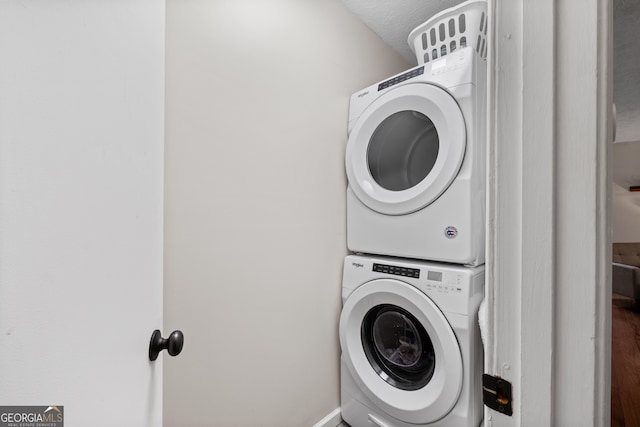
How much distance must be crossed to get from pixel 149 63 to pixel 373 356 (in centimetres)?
133

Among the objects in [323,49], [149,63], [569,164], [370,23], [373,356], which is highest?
[370,23]

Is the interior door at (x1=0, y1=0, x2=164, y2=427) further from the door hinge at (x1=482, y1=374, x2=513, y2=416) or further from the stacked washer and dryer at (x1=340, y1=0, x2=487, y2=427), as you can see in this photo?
the stacked washer and dryer at (x1=340, y1=0, x2=487, y2=427)

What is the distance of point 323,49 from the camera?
130cm

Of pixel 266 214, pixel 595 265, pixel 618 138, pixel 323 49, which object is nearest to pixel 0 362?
pixel 595 265

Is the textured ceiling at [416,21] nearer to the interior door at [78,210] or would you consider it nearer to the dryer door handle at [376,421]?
the interior door at [78,210]

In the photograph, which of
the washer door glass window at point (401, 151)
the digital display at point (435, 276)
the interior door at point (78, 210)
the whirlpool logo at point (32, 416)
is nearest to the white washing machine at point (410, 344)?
the digital display at point (435, 276)

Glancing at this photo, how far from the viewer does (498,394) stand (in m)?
0.42

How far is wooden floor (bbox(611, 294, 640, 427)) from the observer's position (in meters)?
1.56

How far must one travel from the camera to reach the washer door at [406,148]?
1.06 metres

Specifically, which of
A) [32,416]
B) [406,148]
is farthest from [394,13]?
[32,416]

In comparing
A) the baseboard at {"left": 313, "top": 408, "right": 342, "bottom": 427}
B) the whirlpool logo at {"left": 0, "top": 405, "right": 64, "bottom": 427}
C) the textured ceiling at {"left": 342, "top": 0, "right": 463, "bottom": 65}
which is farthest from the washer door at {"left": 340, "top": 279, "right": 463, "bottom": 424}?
the textured ceiling at {"left": 342, "top": 0, "right": 463, "bottom": 65}

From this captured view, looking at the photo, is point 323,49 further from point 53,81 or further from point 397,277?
point 53,81

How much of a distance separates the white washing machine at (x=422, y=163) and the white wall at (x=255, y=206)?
14 cm

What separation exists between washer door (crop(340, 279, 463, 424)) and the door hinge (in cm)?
62
